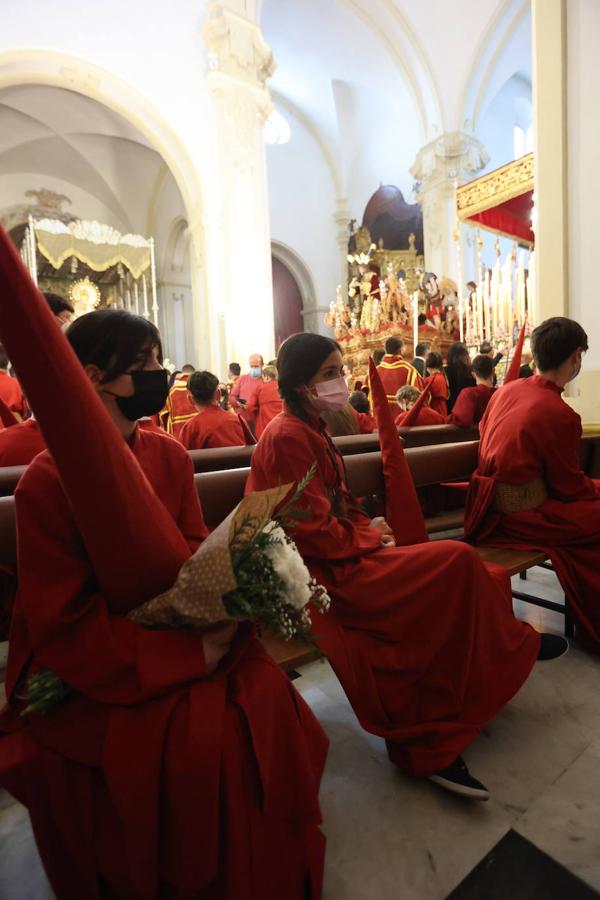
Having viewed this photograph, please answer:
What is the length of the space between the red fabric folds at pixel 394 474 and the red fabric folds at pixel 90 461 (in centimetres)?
140

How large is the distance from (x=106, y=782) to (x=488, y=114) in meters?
18.9

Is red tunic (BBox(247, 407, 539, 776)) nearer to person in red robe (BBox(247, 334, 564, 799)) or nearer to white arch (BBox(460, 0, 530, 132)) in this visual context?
person in red robe (BBox(247, 334, 564, 799))

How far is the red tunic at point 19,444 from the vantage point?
2.51m

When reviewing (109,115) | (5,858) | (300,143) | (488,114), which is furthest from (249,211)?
(5,858)

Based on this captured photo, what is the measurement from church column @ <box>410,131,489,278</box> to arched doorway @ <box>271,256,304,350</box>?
545 centimetres

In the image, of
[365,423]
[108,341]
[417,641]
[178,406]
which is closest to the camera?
[108,341]

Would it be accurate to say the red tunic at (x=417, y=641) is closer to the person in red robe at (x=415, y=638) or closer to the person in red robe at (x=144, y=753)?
the person in red robe at (x=415, y=638)

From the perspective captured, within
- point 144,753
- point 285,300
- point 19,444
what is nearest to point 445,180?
A: point 285,300

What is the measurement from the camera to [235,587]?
3.50ft

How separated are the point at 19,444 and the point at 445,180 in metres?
13.6

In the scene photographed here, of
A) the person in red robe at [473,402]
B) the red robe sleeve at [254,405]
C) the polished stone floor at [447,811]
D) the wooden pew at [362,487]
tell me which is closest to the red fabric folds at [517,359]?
the wooden pew at [362,487]

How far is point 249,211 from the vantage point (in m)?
10.4

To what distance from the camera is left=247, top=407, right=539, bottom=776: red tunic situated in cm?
165

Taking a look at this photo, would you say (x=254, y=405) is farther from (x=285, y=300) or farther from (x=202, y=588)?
(x=285, y=300)
